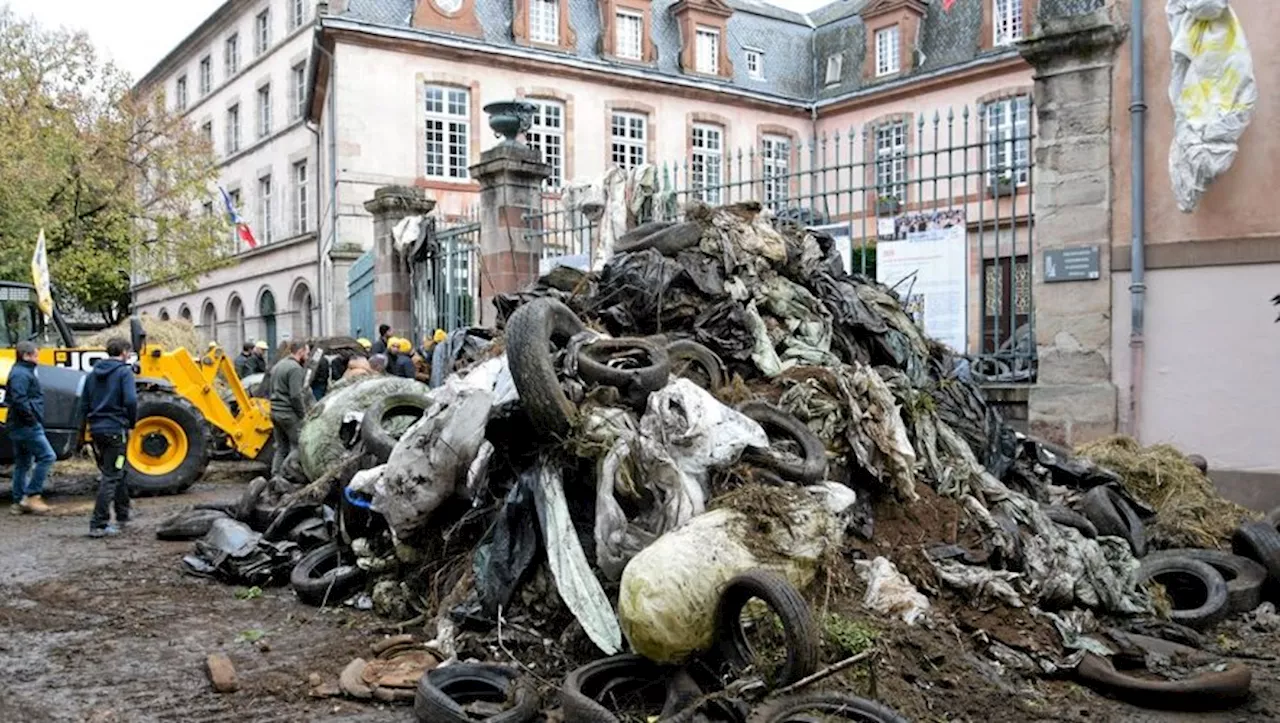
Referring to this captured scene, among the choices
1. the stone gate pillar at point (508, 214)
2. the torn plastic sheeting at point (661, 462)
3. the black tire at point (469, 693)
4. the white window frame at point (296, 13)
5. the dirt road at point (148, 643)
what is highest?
the white window frame at point (296, 13)

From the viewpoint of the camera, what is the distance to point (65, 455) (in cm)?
1153

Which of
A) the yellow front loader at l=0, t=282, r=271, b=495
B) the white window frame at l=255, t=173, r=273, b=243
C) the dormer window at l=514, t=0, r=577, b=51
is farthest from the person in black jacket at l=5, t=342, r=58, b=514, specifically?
the white window frame at l=255, t=173, r=273, b=243

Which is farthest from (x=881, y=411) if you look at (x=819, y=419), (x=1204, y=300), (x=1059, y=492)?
(x=1204, y=300)

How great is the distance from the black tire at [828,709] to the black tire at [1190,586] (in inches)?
104

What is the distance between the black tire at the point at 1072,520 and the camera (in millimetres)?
6621

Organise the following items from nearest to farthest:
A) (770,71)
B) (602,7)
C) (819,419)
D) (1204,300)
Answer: (819,419) → (1204,300) → (602,7) → (770,71)

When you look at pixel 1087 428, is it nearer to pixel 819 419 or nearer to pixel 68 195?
A: pixel 819 419

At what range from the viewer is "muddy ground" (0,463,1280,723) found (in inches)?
183

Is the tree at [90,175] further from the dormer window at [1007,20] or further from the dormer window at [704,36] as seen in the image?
the dormer window at [1007,20]

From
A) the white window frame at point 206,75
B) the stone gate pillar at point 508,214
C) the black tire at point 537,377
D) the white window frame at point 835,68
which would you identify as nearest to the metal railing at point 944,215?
the stone gate pillar at point 508,214

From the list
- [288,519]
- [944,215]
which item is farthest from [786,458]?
[944,215]

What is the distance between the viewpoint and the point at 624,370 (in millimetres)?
6266

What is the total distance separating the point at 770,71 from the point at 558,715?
30908mm

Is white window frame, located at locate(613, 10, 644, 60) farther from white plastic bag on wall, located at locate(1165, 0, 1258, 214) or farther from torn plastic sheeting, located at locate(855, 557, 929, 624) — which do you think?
torn plastic sheeting, located at locate(855, 557, 929, 624)
